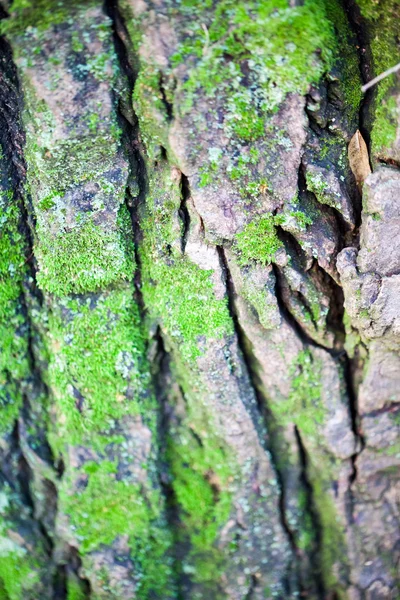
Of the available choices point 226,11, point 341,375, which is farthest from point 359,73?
point 341,375

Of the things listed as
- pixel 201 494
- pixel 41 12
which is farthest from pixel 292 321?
pixel 41 12

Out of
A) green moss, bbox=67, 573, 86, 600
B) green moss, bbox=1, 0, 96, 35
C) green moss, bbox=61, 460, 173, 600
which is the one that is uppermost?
green moss, bbox=1, 0, 96, 35

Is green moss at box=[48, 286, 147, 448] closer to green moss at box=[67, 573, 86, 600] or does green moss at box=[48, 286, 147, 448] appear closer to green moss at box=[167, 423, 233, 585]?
green moss at box=[167, 423, 233, 585]

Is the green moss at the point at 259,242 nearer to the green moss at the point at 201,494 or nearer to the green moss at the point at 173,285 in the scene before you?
the green moss at the point at 173,285

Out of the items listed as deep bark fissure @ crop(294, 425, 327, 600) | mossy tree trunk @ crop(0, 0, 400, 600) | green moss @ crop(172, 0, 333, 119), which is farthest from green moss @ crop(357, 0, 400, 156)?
deep bark fissure @ crop(294, 425, 327, 600)

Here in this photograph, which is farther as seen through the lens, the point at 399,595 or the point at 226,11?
the point at 399,595

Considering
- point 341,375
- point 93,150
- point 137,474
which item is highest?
point 93,150

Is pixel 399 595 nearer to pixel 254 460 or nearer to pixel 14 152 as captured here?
pixel 254 460

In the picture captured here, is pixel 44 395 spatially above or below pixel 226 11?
below
